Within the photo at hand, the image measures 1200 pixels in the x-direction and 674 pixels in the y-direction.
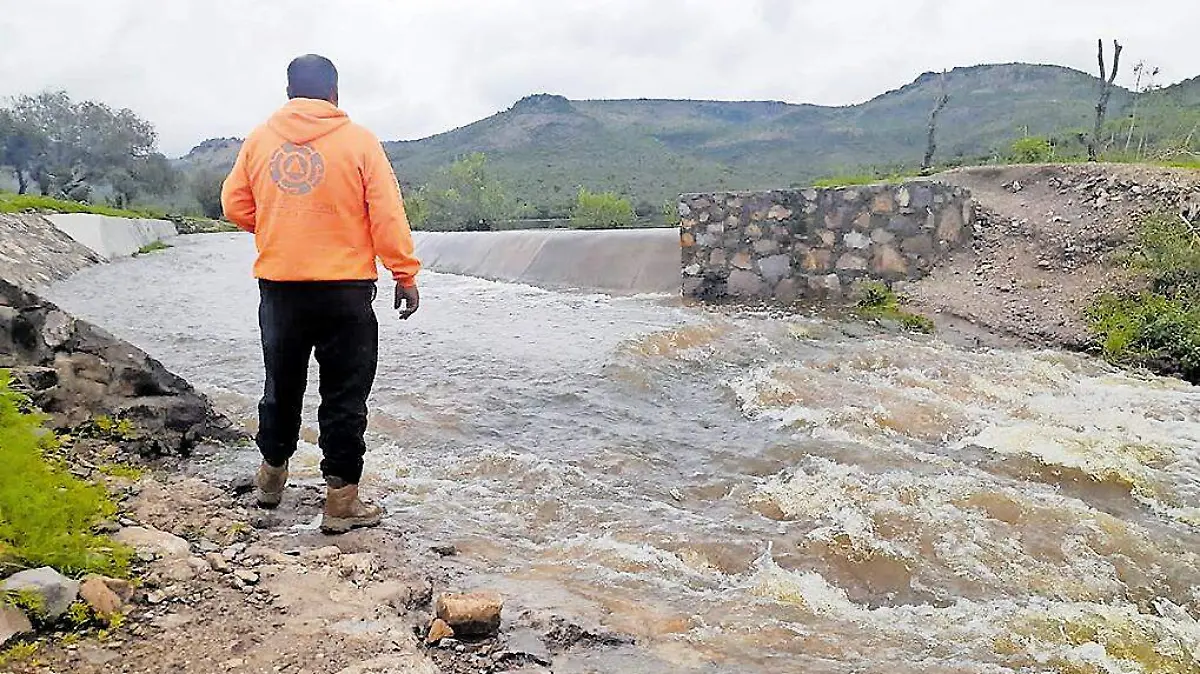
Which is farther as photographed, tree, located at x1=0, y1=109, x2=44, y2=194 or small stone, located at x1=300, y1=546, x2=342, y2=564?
tree, located at x1=0, y1=109, x2=44, y2=194

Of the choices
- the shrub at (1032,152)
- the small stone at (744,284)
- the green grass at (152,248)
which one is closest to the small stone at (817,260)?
the small stone at (744,284)

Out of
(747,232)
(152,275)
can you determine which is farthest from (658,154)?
(747,232)

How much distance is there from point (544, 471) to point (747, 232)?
7310 millimetres

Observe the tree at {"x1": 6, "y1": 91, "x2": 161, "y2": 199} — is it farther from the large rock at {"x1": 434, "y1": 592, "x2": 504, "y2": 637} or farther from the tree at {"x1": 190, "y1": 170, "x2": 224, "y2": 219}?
the large rock at {"x1": 434, "y1": 592, "x2": 504, "y2": 637}

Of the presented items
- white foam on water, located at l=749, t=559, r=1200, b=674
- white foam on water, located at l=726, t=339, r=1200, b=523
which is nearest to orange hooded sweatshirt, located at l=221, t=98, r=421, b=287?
white foam on water, located at l=749, t=559, r=1200, b=674

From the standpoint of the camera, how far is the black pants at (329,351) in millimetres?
3330

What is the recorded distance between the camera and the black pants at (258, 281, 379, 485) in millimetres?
3330

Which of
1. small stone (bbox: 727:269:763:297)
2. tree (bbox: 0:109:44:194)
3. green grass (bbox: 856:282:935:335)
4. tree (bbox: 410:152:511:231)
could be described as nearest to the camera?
green grass (bbox: 856:282:935:335)

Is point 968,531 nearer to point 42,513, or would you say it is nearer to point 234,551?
point 234,551

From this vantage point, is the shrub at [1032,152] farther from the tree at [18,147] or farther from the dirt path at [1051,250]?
the tree at [18,147]

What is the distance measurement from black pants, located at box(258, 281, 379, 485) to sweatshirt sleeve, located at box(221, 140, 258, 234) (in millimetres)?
289

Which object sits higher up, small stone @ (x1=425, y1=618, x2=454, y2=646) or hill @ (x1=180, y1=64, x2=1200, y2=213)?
hill @ (x1=180, y1=64, x2=1200, y2=213)

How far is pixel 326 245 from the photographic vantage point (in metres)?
3.28

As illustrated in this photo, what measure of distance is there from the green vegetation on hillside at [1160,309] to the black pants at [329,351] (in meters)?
6.77
